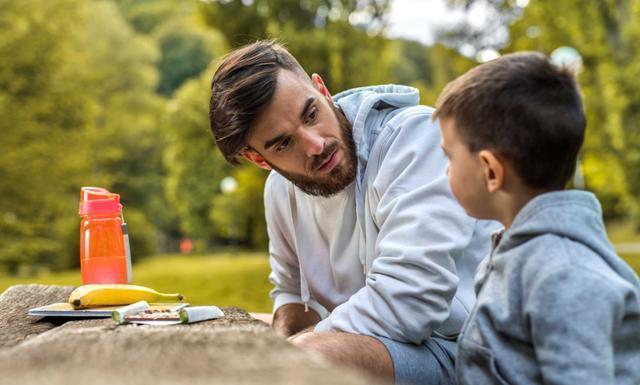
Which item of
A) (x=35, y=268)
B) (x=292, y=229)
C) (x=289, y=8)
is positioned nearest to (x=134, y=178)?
(x=35, y=268)

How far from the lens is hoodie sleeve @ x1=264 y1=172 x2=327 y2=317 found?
9.86 feet

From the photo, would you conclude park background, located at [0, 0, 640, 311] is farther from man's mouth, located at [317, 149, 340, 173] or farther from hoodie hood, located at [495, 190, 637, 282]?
hoodie hood, located at [495, 190, 637, 282]

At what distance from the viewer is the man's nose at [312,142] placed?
8.48 ft

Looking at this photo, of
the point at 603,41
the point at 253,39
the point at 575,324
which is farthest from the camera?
the point at 603,41

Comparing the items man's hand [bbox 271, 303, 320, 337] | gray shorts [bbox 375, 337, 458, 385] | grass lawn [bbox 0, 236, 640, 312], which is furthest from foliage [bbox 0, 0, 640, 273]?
gray shorts [bbox 375, 337, 458, 385]

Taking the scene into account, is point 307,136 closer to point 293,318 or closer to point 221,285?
point 293,318

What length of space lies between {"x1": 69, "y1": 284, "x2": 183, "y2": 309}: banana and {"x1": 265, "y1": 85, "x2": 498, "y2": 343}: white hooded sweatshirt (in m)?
0.51

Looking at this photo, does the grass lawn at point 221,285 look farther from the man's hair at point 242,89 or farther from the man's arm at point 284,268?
the man's hair at point 242,89

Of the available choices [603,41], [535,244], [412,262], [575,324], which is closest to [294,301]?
[412,262]

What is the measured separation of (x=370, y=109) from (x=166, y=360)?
5.50ft

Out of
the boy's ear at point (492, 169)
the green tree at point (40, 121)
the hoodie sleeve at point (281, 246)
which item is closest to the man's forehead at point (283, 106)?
the hoodie sleeve at point (281, 246)

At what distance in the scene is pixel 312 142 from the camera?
2584 millimetres

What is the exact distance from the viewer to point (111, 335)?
1.45m

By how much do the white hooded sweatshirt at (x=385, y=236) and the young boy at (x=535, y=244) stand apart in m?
0.34
